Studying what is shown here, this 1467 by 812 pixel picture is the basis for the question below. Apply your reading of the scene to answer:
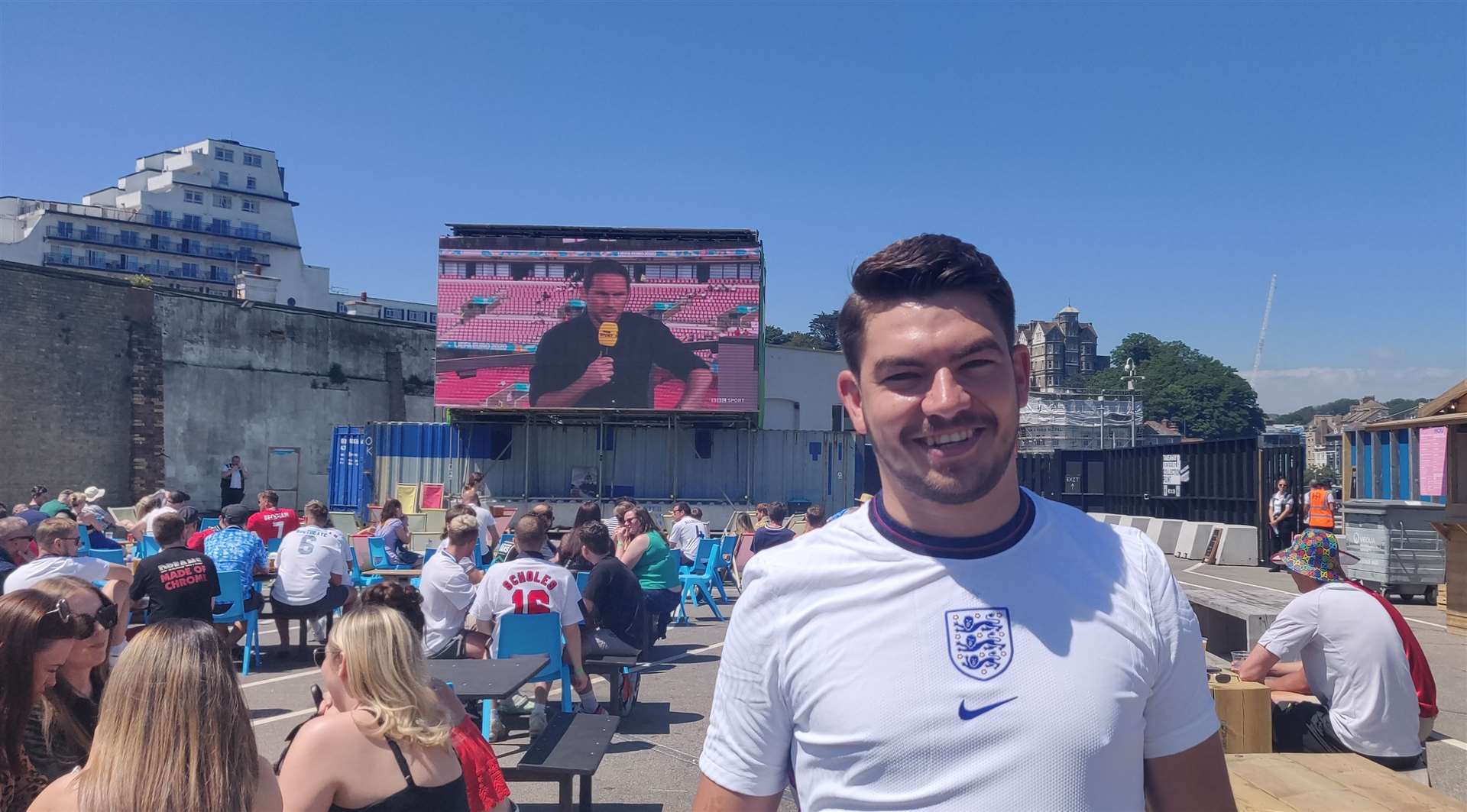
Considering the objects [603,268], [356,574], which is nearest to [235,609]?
[356,574]

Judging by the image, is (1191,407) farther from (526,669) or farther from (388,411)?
(526,669)

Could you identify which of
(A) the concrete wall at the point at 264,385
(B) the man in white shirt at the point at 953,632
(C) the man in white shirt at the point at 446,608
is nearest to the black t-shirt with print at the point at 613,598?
(C) the man in white shirt at the point at 446,608

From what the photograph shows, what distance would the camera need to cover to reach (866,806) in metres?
1.59

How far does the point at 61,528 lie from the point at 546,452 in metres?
19.3

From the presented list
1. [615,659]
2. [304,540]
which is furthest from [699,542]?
[615,659]

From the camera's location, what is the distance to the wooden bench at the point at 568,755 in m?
4.96

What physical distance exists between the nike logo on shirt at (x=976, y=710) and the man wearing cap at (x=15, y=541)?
26.3 feet

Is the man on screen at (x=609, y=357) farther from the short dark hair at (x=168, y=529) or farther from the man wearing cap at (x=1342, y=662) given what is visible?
the man wearing cap at (x=1342, y=662)

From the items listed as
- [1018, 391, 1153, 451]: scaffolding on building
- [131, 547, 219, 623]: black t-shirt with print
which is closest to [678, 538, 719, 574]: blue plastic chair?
[131, 547, 219, 623]: black t-shirt with print

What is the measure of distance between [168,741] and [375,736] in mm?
804

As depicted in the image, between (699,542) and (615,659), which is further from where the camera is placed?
(699,542)

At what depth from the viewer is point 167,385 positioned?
92.9ft

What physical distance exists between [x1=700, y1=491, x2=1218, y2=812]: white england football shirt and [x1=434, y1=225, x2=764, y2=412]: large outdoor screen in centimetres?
2293

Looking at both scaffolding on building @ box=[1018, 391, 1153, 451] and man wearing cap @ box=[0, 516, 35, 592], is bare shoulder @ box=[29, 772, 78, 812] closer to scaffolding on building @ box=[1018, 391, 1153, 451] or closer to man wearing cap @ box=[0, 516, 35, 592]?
man wearing cap @ box=[0, 516, 35, 592]
